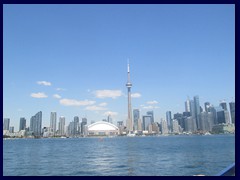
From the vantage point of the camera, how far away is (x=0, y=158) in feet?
4.08
